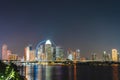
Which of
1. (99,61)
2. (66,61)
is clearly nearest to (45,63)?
(66,61)

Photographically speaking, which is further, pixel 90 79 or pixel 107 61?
pixel 107 61

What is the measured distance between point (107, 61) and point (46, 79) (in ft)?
344

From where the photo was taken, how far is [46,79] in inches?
1992

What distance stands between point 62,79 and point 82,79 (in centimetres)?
322

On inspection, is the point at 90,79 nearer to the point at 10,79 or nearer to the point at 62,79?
the point at 62,79

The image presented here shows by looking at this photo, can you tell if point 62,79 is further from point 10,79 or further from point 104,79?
point 10,79

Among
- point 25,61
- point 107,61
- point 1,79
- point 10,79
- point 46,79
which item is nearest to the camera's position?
point 1,79

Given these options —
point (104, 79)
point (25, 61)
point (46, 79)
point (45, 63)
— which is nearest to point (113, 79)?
point (104, 79)

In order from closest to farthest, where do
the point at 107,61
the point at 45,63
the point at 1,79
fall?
the point at 1,79 → the point at 107,61 → the point at 45,63

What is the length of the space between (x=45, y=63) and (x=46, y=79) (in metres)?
115

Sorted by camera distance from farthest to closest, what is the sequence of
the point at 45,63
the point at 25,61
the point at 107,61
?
the point at 45,63 < the point at 107,61 < the point at 25,61

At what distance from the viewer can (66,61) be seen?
511 ft

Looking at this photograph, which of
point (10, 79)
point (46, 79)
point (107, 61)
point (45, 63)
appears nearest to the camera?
point (10, 79)

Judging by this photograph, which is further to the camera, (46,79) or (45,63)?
(45,63)
